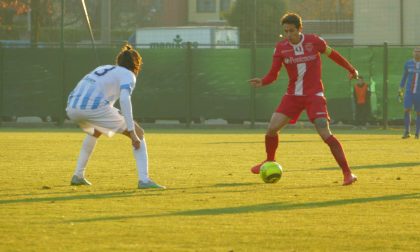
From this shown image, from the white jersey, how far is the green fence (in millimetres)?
20965

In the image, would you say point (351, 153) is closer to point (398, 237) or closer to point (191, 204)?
point (191, 204)

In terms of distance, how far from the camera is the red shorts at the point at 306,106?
14109mm

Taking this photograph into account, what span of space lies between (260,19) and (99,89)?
39.2 metres

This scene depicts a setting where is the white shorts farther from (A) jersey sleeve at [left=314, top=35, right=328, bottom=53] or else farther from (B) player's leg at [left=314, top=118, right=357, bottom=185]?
(A) jersey sleeve at [left=314, top=35, right=328, bottom=53]

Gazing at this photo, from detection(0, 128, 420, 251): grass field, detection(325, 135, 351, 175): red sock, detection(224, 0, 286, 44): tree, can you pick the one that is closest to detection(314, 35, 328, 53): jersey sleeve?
detection(325, 135, 351, 175): red sock

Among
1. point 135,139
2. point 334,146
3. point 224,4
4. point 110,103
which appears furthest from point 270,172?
point 224,4

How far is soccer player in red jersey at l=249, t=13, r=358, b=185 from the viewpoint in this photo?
46.1ft

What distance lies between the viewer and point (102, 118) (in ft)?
43.7

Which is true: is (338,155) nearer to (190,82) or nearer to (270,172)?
(270,172)

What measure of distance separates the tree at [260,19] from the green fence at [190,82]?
10.3 meters

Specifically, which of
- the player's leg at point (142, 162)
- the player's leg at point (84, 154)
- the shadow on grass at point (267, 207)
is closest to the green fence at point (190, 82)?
the player's leg at point (84, 154)

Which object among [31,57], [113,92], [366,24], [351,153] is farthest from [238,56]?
[113,92]

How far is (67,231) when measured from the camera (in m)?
9.57

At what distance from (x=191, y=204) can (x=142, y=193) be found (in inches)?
48.3
